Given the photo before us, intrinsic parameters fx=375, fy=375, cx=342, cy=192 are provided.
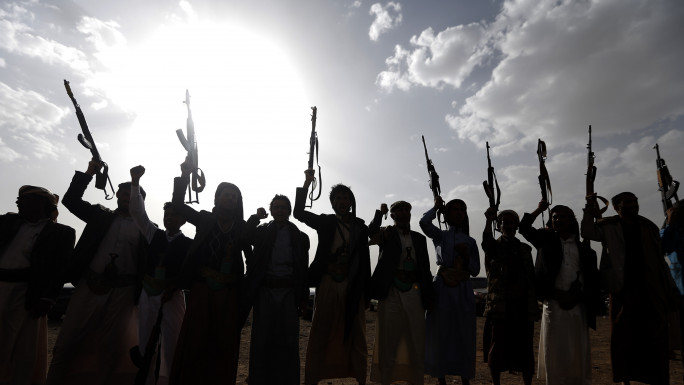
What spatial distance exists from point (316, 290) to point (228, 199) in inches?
64.7

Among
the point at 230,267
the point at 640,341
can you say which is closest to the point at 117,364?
the point at 230,267

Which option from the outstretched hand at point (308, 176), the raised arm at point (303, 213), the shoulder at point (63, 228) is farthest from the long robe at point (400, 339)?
the shoulder at point (63, 228)

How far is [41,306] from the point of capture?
4.50 m

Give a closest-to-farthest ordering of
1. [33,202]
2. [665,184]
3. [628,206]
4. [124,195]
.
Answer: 1. [33,202]
2. [124,195]
3. [628,206]
4. [665,184]

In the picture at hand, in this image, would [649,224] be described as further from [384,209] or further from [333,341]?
[333,341]

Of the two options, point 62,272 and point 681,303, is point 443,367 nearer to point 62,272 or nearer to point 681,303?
point 681,303

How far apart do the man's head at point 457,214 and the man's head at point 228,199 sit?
2921 mm

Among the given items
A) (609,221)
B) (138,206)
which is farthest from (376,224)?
(609,221)

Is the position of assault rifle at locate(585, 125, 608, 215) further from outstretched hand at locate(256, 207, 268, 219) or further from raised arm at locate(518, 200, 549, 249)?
outstretched hand at locate(256, 207, 268, 219)

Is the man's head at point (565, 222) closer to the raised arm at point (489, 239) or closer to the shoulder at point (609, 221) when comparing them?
the shoulder at point (609, 221)

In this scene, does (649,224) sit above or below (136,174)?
below

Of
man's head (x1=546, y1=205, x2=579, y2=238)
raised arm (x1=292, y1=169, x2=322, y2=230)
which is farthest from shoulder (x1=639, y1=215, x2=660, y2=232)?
raised arm (x1=292, y1=169, x2=322, y2=230)

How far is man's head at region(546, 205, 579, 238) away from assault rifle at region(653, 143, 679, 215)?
4019 mm

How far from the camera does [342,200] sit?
5.21m
